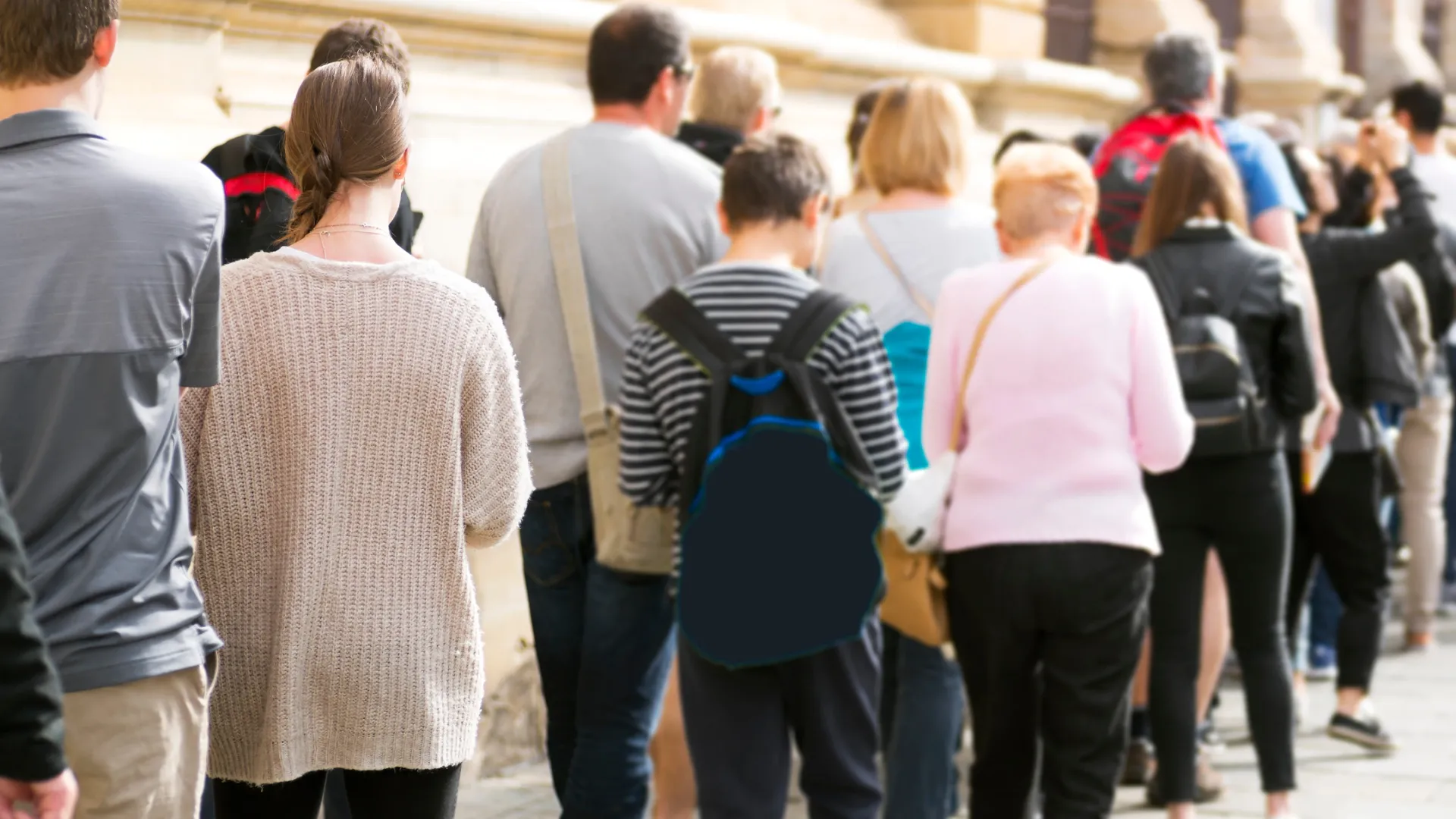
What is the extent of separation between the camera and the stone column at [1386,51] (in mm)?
20094

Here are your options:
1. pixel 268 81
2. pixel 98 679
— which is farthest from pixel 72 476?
pixel 268 81

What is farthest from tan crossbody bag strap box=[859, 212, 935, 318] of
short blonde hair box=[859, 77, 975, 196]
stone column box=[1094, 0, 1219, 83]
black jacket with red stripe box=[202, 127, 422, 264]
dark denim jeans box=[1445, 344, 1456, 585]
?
stone column box=[1094, 0, 1219, 83]

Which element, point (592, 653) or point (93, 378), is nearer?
point (93, 378)

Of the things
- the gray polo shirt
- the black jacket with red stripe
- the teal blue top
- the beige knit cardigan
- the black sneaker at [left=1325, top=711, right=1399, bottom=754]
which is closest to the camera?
the gray polo shirt

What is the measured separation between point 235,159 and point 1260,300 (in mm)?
2689

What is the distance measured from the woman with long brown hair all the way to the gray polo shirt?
3119 mm

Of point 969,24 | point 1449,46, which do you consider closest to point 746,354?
point 969,24

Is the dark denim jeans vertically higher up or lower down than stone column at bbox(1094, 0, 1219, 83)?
lower down

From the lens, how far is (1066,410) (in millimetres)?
4258

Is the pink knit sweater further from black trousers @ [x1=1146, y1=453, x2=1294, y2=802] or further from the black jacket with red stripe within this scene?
the black jacket with red stripe

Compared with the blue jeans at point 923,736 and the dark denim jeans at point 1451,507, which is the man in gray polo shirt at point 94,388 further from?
the dark denim jeans at point 1451,507

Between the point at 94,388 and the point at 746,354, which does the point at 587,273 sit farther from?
the point at 94,388

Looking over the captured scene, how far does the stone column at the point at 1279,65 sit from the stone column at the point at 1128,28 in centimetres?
308

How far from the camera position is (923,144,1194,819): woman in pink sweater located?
4262mm
